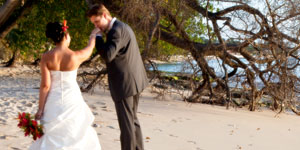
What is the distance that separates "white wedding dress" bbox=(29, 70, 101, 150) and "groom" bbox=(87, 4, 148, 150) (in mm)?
447

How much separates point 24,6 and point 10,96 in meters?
5.99

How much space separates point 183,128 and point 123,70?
319cm

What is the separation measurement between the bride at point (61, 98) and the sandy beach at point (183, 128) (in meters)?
1.25

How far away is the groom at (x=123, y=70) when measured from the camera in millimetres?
3697

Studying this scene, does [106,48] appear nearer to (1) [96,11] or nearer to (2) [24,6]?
(1) [96,11]

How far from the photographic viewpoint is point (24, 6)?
1390cm

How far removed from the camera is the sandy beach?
5.37 metres

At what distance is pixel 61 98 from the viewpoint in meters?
3.56

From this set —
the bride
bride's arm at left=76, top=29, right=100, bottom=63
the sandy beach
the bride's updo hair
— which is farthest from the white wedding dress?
the sandy beach

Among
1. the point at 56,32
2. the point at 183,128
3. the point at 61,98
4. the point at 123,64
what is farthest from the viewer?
the point at 183,128

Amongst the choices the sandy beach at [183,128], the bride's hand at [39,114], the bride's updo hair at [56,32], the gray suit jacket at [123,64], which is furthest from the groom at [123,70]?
the sandy beach at [183,128]

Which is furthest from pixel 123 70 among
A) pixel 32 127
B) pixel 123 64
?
pixel 32 127

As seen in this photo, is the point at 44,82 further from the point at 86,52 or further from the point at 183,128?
the point at 183,128

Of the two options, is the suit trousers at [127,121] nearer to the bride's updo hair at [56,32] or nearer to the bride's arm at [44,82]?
the bride's arm at [44,82]
